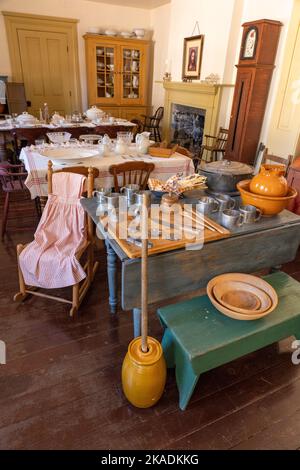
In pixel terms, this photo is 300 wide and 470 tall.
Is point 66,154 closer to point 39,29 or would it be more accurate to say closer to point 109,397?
point 109,397

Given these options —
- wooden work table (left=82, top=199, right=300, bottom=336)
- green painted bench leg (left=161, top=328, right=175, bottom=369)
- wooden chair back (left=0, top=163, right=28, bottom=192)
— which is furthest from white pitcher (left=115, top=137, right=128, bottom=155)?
green painted bench leg (left=161, top=328, right=175, bottom=369)

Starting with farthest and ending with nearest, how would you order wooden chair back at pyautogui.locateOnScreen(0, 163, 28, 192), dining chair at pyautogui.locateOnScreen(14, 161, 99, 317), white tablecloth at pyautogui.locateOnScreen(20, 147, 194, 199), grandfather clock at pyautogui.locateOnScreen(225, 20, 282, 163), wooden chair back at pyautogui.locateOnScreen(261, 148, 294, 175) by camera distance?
grandfather clock at pyautogui.locateOnScreen(225, 20, 282, 163) → wooden chair back at pyautogui.locateOnScreen(261, 148, 294, 175) → wooden chair back at pyautogui.locateOnScreen(0, 163, 28, 192) → white tablecloth at pyautogui.locateOnScreen(20, 147, 194, 199) → dining chair at pyautogui.locateOnScreen(14, 161, 99, 317)

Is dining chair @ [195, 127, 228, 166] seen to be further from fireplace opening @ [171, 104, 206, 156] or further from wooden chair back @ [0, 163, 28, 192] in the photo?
wooden chair back @ [0, 163, 28, 192]

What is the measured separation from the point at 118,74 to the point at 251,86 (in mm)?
3283

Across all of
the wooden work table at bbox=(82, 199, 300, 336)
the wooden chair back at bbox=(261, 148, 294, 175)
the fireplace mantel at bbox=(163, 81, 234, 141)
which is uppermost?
the fireplace mantel at bbox=(163, 81, 234, 141)

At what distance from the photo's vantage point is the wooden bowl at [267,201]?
1.49 meters

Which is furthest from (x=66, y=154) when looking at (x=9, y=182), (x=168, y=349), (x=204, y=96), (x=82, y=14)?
(x=82, y=14)

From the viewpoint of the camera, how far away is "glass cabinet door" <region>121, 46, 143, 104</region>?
18.9 feet

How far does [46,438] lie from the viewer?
1.22 m

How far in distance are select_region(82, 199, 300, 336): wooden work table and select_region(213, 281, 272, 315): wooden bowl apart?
0.09 meters

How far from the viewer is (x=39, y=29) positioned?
5.16 m

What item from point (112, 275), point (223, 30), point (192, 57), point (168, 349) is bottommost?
point (168, 349)

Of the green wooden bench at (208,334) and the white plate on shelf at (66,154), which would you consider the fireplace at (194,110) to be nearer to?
the white plate on shelf at (66,154)
